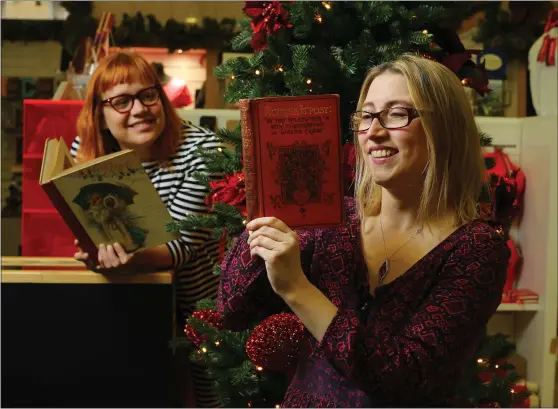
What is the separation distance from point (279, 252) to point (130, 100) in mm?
1224

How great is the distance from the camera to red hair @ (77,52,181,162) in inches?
92.5

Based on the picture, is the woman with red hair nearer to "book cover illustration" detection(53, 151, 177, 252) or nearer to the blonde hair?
"book cover illustration" detection(53, 151, 177, 252)

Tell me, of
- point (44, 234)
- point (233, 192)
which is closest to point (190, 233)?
point (233, 192)

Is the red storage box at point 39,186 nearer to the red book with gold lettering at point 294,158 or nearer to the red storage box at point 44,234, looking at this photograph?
the red storage box at point 44,234

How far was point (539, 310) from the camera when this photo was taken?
3.18 metres

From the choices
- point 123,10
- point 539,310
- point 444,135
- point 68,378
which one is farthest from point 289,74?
point 123,10

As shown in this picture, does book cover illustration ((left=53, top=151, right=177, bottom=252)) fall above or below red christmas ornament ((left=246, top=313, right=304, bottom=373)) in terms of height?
above

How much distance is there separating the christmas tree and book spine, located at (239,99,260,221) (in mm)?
494

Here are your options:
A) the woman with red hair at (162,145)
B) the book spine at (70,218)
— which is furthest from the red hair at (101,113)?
the book spine at (70,218)

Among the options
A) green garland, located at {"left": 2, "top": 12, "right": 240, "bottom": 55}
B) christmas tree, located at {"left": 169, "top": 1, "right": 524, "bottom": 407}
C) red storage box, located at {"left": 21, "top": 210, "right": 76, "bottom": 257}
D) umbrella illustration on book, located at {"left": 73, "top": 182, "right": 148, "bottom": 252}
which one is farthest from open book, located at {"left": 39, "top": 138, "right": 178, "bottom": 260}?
green garland, located at {"left": 2, "top": 12, "right": 240, "bottom": 55}

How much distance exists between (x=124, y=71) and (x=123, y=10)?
162 centimetres

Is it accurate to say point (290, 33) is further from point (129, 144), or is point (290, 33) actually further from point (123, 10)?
point (123, 10)

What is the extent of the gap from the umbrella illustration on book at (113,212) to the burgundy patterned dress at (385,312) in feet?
2.09

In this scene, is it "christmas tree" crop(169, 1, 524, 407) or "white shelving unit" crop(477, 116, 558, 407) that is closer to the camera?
"christmas tree" crop(169, 1, 524, 407)
